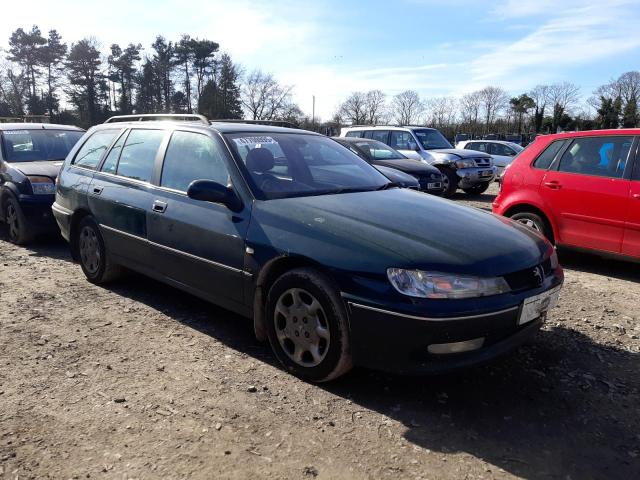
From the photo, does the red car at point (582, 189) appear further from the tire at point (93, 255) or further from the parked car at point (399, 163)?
the tire at point (93, 255)

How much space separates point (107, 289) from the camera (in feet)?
16.9

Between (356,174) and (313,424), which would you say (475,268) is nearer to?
(313,424)

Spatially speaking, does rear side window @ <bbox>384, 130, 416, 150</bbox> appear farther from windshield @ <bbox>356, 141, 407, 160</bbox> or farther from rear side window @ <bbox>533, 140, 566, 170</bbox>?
rear side window @ <bbox>533, 140, 566, 170</bbox>

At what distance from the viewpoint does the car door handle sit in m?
4.10

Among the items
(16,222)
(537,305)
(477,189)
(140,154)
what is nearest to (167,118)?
(140,154)

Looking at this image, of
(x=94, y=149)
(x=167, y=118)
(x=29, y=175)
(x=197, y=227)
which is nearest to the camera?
(x=197, y=227)

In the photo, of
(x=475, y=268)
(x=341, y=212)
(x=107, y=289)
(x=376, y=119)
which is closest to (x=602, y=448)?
(x=475, y=268)

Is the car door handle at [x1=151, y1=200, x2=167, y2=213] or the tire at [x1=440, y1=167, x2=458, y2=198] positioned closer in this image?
the car door handle at [x1=151, y1=200, x2=167, y2=213]

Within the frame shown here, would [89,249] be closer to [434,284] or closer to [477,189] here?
[434,284]

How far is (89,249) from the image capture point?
5227 millimetres

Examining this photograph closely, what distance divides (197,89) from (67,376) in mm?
65836

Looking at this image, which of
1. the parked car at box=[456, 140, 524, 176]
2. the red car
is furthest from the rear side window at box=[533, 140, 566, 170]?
the parked car at box=[456, 140, 524, 176]

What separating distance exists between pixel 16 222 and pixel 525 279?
6.73 m

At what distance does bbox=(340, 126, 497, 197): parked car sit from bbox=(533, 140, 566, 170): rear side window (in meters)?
6.01
